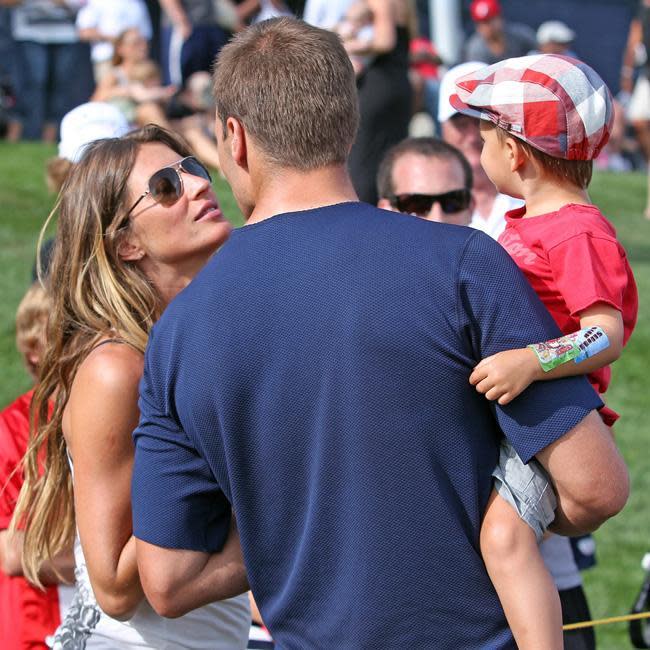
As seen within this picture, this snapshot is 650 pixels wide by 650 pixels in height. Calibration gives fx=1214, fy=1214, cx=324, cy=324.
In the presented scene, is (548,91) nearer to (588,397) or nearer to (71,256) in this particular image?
(588,397)

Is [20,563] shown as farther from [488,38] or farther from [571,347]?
[488,38]

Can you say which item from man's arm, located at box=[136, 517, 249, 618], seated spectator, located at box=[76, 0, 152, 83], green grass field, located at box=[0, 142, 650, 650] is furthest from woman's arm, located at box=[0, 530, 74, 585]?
seated spectator, located at box=[76, 0, 152, 83]

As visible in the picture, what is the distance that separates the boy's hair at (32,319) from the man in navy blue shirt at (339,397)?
A: 71.4 inches

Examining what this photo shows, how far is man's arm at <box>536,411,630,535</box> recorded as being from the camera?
81.4 inches

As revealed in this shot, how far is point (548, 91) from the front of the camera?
94.5 inches

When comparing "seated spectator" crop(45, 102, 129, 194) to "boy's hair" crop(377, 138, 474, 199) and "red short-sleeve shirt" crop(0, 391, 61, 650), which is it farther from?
"red short-sleeve shirt" crop(0, 391, 61, 650)

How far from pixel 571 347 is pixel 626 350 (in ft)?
21.4

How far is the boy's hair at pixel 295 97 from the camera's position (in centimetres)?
218

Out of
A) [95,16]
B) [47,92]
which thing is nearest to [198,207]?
[95,16]

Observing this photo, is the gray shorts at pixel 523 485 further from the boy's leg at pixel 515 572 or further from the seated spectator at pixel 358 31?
the seated spectator at pixel 358 31

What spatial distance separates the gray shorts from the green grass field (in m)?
3.35

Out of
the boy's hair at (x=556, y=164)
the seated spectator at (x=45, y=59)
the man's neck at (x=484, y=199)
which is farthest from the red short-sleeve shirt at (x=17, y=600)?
the seated spectator at (x=45, y=59)

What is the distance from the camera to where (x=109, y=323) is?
2803 millimetres

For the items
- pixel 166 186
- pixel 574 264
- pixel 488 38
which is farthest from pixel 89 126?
pixel 488 38
